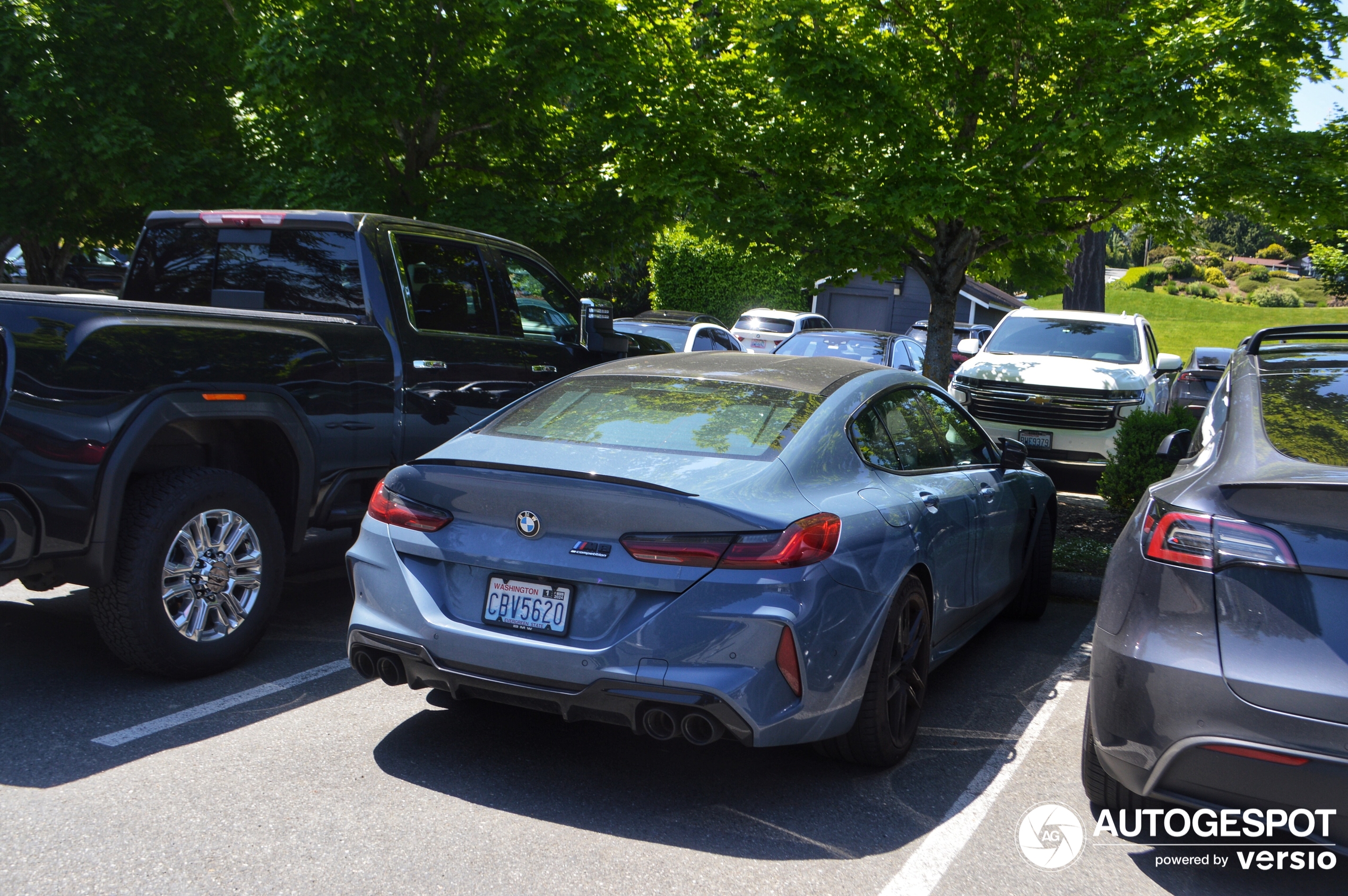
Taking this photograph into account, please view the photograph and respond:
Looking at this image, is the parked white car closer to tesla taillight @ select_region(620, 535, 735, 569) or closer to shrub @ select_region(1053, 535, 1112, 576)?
shrub @ select_region(1053, 535, 1112, 576)

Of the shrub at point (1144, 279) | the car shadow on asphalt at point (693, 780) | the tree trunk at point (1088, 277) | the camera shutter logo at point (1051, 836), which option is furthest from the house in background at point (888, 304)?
the camera shutter logo at point (1051, 836)

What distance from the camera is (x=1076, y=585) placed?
23.5ft

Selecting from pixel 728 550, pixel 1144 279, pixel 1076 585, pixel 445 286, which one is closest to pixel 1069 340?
pixel 1076 585

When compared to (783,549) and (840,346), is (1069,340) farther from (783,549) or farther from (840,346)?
(783,549)

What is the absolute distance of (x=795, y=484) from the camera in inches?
150

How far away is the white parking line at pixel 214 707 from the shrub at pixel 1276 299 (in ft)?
174

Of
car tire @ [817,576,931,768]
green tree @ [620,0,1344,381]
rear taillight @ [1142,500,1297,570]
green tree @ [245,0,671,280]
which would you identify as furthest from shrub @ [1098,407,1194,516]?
rear taillight @ [1142,500,1297,570]

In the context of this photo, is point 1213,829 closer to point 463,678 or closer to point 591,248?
point 463,678

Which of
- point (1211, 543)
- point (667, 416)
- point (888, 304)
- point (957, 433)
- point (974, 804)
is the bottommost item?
point (888, 304)

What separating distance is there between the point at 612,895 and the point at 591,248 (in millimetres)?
8745

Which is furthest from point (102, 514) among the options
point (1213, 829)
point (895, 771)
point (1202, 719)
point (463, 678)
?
point (1213, 829)

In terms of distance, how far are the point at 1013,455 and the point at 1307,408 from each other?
2.20m

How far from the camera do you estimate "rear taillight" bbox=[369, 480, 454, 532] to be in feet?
12.7

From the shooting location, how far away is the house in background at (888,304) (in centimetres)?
3594
